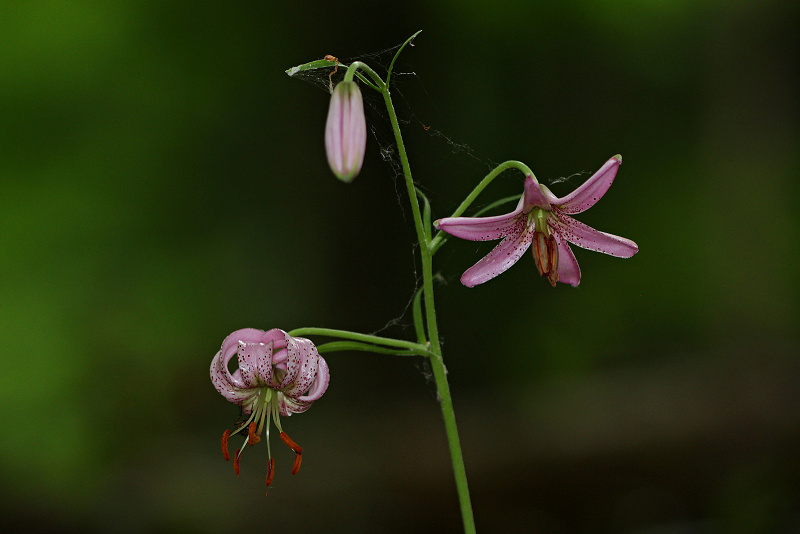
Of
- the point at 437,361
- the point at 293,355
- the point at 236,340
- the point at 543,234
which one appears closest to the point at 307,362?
the point at 293,355

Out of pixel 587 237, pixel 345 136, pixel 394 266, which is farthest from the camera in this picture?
pixel 394 266

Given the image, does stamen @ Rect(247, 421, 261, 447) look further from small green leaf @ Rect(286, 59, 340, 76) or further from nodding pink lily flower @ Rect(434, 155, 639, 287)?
small green leaf @ Rect(286, 59, 340, 76)

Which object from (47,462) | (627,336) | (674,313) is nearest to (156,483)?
(47,462)

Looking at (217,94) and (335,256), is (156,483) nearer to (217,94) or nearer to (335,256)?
(335,256)

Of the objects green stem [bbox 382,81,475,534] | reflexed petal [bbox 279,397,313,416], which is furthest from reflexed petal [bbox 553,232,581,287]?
reflexed petal [bbox 279,397,313,416]

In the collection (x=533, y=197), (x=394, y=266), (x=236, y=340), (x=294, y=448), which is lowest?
(x=294, y=448)

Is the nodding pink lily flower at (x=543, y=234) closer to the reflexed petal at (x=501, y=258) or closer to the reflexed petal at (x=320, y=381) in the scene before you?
the reflexed petal at (x=501, y=258)

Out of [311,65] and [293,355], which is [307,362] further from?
[311,65]
